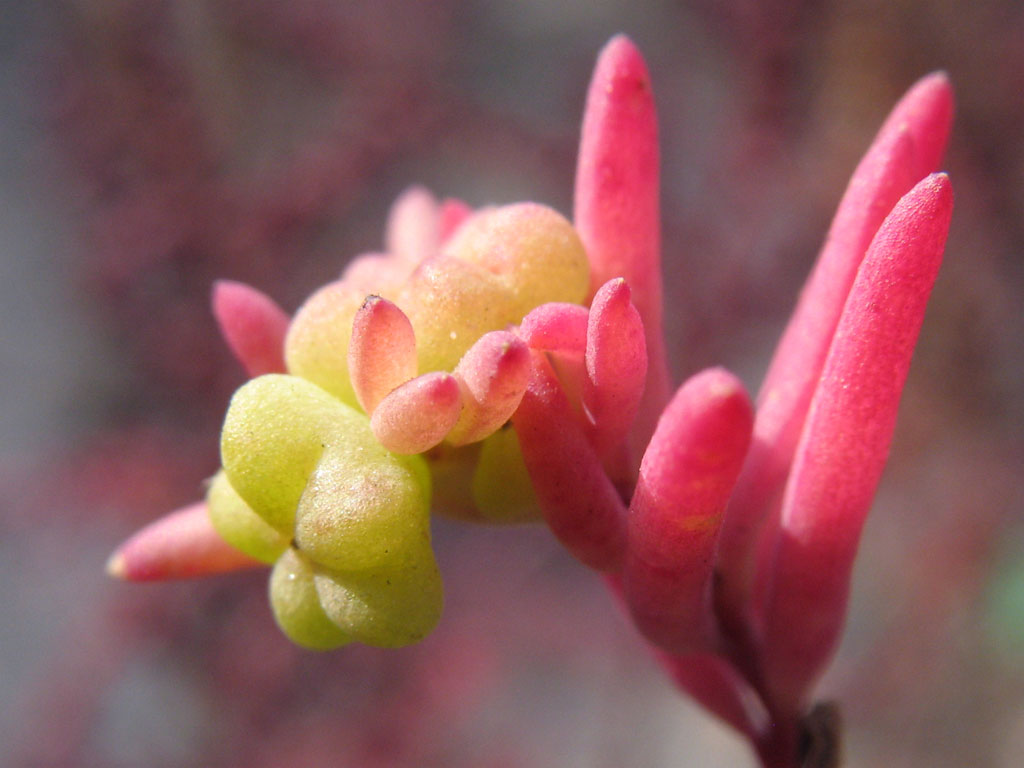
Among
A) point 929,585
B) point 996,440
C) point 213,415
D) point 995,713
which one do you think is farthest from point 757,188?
point 213,415

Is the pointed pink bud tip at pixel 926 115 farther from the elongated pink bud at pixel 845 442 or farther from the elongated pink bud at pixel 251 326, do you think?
the elongated pink bud at pixel 251 326

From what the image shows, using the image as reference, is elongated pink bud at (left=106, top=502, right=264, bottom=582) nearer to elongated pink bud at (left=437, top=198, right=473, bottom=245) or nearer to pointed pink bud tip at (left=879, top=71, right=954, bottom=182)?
elongated pink bud at (left=437, top=198, right=473, bottom=245)

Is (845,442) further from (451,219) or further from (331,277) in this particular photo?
(331,277)

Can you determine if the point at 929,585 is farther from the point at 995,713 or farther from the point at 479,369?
the point at 479,369

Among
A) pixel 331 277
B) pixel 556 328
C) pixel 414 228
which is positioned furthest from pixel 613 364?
pixel 331 277

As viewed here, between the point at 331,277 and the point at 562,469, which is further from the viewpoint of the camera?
the point at 331,277

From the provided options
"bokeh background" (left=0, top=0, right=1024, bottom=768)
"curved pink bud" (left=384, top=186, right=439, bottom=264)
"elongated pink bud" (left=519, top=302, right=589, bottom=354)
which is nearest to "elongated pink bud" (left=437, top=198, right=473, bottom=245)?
"curved pink bud" (left=384, top=186, right=439, bottom=264)
